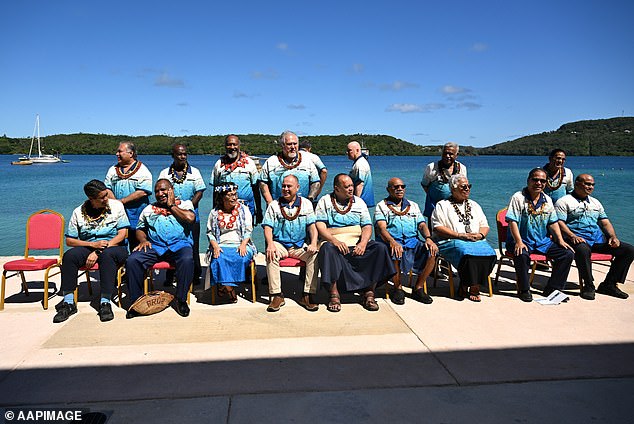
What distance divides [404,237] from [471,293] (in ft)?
3.05

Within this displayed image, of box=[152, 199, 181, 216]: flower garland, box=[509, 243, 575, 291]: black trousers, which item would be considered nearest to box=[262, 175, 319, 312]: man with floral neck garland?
box=[152, 199, 181, 216]: flower garland

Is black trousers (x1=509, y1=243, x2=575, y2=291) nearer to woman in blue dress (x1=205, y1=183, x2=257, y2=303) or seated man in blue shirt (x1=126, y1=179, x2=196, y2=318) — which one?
woman in blue dress (x1=205, y1=183, x2=257, y2=303)

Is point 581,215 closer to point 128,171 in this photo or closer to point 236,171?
point 236,171

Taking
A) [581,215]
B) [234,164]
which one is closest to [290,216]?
[234,164]

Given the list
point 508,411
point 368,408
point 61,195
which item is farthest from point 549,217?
point 61,195

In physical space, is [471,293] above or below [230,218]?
below

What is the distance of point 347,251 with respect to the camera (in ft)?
15.6

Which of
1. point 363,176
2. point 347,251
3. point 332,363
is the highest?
point 363,176

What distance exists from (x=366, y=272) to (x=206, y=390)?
2.23 meters

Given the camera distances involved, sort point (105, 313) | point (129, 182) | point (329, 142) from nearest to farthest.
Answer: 1. point (105, 313)
2. point (129, 182)
3. point (329, 142)

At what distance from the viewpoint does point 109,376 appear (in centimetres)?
319

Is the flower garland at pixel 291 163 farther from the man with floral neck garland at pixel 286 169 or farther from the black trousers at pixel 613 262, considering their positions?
the black trousers at pixel 613 262

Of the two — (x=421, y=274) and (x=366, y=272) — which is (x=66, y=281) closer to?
(x=366, y=272)

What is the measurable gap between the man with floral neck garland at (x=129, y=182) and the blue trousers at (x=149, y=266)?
84cm
